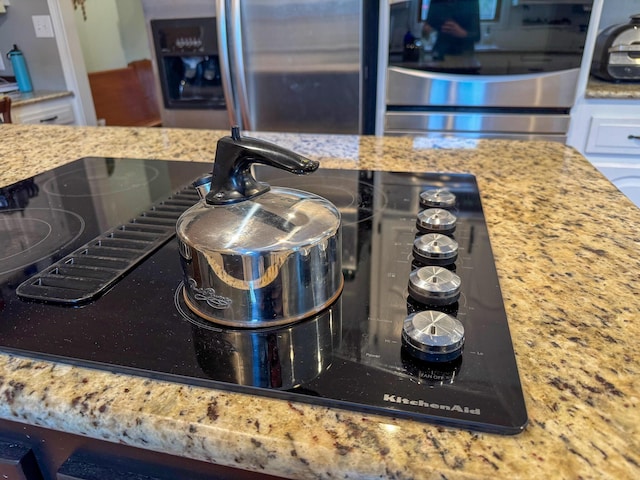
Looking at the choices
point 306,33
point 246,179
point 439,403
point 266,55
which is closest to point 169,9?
point 266,55

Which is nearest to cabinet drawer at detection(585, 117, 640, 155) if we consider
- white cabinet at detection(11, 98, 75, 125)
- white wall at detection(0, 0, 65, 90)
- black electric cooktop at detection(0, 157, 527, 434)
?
black electric cooktop at detection(0, 157, 527, 434)

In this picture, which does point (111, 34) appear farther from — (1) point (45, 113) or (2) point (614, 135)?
(2) point (614, 135)

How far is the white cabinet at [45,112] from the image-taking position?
98.8 inches

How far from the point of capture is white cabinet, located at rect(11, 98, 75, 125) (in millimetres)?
2510

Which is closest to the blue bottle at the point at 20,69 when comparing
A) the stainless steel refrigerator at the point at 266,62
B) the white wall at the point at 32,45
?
the white wall at the point at 32,45

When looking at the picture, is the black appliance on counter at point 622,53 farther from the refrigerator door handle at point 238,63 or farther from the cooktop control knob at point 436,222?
the cooktop control knob at point 436,222

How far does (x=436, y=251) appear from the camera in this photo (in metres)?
0.55

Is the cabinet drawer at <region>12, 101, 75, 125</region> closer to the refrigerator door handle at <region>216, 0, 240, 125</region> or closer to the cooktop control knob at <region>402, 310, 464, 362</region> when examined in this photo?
the refrigerator door handle at <region>216, 0, 240, 125</region>

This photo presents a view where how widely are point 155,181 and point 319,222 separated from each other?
0.55 metres

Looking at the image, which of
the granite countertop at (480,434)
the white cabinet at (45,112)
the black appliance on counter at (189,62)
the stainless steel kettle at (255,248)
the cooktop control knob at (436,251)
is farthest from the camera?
the white cabinet at (45,112)

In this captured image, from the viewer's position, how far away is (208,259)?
435mm

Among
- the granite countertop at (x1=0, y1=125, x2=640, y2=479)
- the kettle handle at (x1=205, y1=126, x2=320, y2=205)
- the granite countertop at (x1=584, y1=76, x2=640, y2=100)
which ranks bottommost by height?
the granite countertop at (x1=0, y1=125, x2=640, y2=479)

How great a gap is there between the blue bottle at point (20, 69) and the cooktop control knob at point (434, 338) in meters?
3.27

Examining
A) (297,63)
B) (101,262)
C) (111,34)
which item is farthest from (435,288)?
(111,34)
